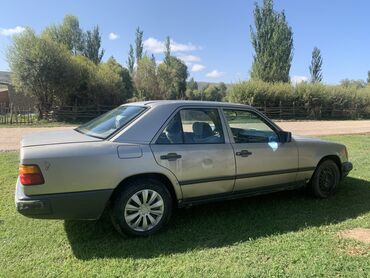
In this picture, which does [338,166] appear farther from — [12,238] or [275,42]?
[275,42]

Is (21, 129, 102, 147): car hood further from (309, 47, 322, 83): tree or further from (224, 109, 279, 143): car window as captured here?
(309, 47, 322, 83): tree

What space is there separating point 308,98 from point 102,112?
818 inches

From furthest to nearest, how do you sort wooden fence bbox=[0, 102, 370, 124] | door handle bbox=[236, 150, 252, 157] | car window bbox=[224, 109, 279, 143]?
wooden fence bbox=[0, 102, 370, 124]
car window bbox=[224, 109, 279, 143]
door handle bbox=[236, 150, 252, 157]

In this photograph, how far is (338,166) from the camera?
20.7 feet

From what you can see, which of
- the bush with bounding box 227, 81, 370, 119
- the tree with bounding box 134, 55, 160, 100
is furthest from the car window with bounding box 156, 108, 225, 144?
the tree with bounding box 134, 55, 160, 100

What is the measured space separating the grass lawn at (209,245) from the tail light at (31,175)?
2.63 feet

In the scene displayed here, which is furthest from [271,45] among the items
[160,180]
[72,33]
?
[160,180]

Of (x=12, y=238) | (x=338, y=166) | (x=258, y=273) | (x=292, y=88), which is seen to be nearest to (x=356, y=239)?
(x=258, y=273)

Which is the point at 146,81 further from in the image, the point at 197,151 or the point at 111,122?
the point at 197,151

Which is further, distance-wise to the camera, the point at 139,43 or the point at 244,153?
the point at 139,43

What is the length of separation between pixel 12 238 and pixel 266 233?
3.02 metres

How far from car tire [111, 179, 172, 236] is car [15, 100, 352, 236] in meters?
0.01

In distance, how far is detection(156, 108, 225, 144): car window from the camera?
466 cm

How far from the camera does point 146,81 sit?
40469 millimetres
